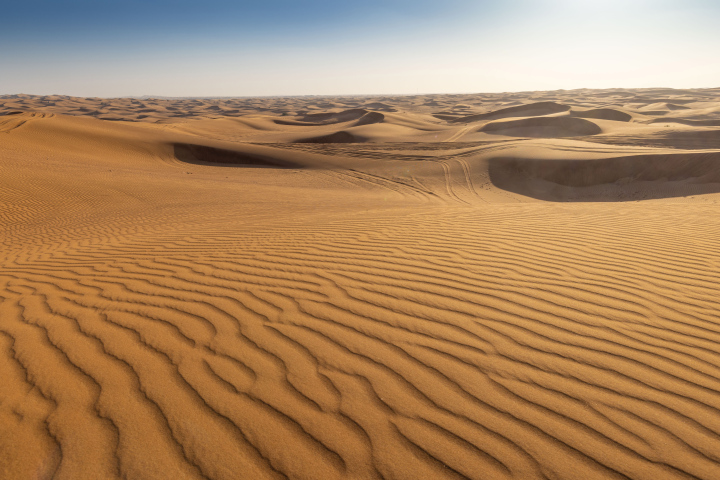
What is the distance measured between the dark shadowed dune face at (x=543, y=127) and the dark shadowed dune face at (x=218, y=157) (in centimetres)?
1735

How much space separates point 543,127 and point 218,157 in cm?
2337

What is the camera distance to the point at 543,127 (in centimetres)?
3056

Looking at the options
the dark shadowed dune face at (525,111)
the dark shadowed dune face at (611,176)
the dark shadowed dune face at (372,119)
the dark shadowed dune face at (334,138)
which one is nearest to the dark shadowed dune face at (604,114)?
the dark shadowed dune face at (525,111)

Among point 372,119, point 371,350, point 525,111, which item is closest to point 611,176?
point 371,350

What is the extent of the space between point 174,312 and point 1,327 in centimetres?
119

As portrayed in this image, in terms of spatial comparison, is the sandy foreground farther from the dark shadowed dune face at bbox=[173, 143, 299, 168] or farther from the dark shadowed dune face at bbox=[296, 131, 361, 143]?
the dark shadowed dune face at bbox=[296, 131, 361, 143]

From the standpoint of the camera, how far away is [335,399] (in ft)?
6.79

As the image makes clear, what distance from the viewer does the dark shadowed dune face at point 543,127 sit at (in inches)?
1135

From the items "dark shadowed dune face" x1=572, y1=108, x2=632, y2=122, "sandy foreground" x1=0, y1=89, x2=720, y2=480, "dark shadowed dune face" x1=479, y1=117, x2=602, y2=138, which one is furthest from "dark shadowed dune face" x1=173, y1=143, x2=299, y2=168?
"dark shadowed dune face" x1=572, y1=108, x2=632, y2=122

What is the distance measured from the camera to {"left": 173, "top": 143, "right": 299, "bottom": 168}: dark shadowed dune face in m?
20.3

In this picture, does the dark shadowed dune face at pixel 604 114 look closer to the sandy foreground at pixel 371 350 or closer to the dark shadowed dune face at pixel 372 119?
the dark shadowed dune face at pixel 372 119

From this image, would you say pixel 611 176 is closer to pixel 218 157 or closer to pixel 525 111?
pixel 218 157

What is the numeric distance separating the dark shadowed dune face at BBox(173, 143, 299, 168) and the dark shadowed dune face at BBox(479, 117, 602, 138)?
56.9 ft

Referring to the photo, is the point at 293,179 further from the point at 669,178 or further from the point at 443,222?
the point at 669,178
